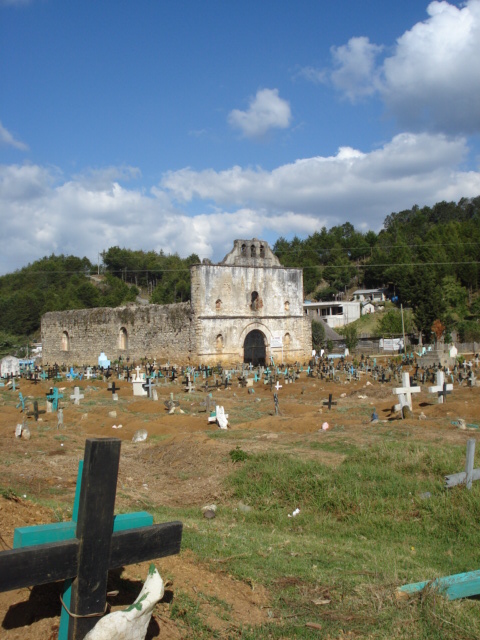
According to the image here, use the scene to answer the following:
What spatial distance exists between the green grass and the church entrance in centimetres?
2637

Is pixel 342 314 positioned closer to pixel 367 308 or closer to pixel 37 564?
pixel 367 308

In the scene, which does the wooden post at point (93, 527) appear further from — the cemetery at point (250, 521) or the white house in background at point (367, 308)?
the white house in background at point (367, 308)

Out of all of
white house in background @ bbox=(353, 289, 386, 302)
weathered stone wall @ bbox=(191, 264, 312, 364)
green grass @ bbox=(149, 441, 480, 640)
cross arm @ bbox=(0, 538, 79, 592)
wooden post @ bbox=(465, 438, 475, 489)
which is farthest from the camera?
white house in background @ bbox=(353, 289, 386, 302)

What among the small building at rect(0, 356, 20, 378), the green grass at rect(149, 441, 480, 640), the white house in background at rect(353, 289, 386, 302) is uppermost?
the white house in background at rect(353, 289, 386, 302)

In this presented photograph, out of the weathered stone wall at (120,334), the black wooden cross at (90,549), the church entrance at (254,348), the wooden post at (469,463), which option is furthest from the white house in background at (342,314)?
the black wooden cross at (90,549)

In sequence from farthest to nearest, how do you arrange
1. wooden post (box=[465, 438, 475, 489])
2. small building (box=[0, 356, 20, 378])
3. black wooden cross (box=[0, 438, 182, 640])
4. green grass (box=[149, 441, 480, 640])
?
small building (box=[0, 356, 20, 378])
wooden post (box=[465, 438, 475, 489])
green grass (box=[149, 441, 480, 640])
black wooden cross (box=[0, 438, 182, 640])

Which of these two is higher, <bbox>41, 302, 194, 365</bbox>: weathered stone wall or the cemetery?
<bbox>41, 302, 194, 365</bbox>: weathered stone wall

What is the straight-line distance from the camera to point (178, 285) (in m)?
77.7

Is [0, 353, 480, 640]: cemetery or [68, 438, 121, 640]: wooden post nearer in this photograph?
[68, 438, 121, 640]: wooden post

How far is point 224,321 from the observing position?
35.4m

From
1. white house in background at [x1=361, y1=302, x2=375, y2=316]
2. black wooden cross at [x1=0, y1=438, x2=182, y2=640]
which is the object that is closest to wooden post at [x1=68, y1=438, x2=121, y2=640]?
black wooden cross at [x1=0, y1=438, x2=182, y2=640]

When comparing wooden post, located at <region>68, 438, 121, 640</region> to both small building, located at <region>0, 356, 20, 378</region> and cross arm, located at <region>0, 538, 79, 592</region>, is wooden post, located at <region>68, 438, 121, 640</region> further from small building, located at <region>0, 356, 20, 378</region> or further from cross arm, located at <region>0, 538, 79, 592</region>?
small building, located at <region>0, 356, 20, 378</region>

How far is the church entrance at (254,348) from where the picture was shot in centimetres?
3697

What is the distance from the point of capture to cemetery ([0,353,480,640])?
3248mm
